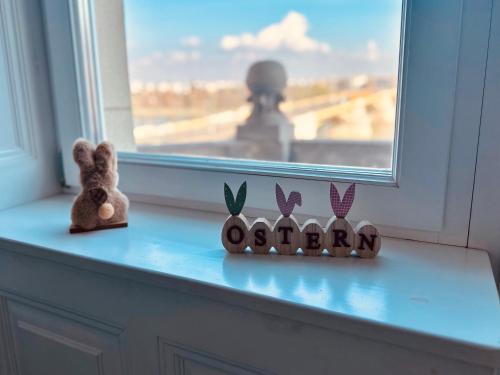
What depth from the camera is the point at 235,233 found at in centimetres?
58

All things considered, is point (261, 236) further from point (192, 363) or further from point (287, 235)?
point (192, 363)

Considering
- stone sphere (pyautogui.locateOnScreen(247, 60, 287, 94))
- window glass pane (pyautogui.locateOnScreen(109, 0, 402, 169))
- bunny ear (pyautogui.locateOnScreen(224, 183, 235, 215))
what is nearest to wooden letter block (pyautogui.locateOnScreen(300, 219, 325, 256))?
bunny ear (pyautogui.locateOnScreen(224, 183, 235, 215))

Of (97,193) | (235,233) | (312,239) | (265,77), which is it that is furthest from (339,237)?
(265,77)

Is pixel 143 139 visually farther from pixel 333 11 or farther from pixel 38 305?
pixel 333 11

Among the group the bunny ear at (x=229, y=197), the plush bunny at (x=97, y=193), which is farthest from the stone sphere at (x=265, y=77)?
the bunny ear at (x=229, y=197)

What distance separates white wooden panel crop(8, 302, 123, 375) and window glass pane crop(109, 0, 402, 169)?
771 mm

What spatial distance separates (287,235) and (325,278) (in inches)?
3.2

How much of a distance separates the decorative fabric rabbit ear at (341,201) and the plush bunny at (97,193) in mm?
361

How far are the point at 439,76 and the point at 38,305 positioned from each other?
0.70 metres

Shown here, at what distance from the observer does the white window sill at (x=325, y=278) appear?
1.38 feet

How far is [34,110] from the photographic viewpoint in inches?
34.0

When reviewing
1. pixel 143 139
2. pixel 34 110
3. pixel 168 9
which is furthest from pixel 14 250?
pixel 168 9

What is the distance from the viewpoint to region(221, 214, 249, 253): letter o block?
57cm

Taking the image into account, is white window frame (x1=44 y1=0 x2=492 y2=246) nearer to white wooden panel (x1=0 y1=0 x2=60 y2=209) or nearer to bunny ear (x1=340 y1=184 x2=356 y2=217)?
bunny ear (x1=340 y1=184 x2=356 y2=217)
